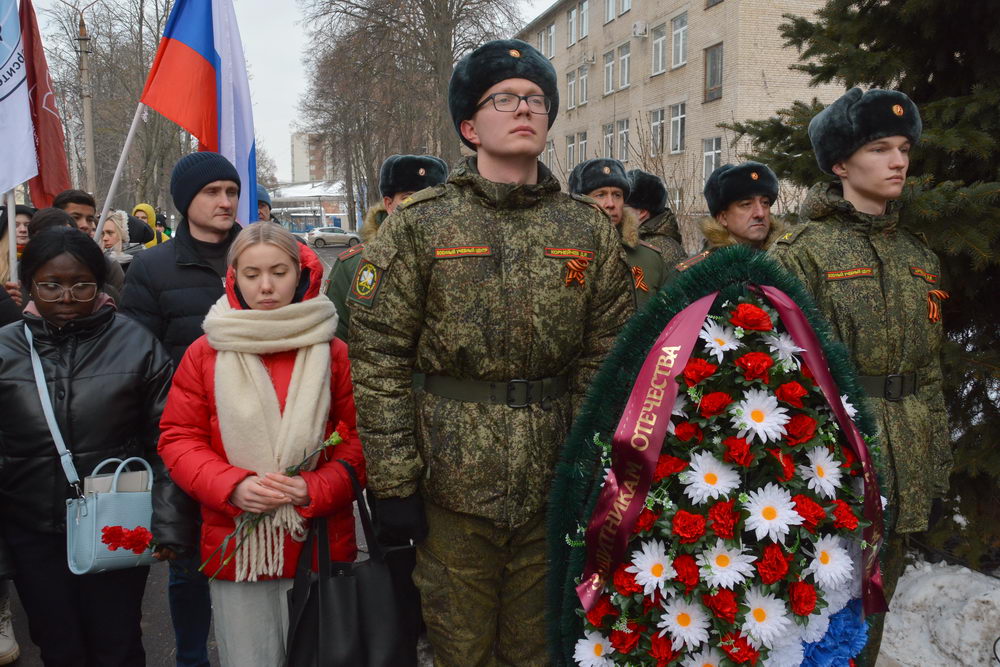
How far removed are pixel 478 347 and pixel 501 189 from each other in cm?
48

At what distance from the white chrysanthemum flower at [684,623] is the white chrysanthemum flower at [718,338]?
0.61 metres

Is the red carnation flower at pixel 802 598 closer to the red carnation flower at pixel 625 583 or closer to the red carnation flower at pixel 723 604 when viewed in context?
the red carnation flower at pixel 723 604

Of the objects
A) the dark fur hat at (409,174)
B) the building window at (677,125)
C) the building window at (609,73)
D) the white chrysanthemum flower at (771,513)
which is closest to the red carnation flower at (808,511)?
the white chrysanthemum flower at (771,513)

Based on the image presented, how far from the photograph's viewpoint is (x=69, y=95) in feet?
92.9

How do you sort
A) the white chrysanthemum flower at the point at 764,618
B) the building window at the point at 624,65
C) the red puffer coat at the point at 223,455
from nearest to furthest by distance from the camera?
the white chrysanthemum flower at the point at 764,618 < the red puffer coat at the point at 223,455 < the building window at the point at 624,65

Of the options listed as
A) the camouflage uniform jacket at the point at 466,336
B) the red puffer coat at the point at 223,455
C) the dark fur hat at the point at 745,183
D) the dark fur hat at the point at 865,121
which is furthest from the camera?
the dark fur hat at the point at 745,183

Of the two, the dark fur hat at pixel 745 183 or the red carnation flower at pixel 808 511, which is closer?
the red carnation flower at pixel 808 511

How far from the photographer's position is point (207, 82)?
4.62 m

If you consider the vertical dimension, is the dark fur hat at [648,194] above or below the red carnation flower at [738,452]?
above

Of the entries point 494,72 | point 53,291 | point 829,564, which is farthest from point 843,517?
point 53,291

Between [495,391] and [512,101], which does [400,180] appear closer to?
[512,101]

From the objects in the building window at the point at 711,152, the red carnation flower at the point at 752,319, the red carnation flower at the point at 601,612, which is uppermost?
the building window at the point at 711,152

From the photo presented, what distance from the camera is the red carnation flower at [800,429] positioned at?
190 centimetres

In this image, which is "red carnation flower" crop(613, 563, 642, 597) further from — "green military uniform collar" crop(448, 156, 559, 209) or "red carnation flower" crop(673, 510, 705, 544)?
"green military uniform collar" crop(448, 156, 559, 209)
